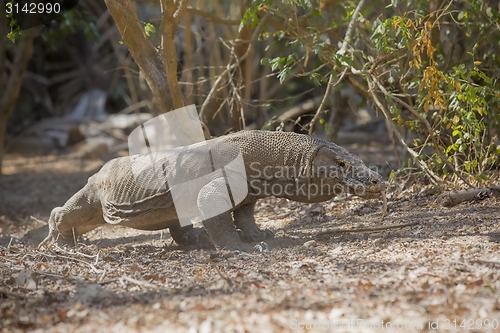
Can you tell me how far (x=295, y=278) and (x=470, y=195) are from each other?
245 centimetres

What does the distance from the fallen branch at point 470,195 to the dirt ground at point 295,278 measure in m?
0.07

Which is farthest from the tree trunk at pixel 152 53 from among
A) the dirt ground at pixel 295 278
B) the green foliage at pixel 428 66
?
the dirt ground at pixel 295 278

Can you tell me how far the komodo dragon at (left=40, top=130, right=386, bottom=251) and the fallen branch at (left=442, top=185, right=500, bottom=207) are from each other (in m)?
1.25

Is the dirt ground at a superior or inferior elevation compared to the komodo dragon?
inferior

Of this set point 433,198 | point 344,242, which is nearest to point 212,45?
point 433,198

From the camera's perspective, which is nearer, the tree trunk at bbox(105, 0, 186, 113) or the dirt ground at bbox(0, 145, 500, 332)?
the dirt ground at bbox(0, 145, 500, 332)

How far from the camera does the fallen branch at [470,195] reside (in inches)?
238

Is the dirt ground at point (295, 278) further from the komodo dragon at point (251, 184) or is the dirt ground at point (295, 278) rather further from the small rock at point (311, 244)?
the komodo dragon at point (251, 184)

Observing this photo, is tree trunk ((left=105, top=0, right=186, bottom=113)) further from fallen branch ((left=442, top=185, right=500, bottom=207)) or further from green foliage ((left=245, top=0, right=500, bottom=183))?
fallen branch ((left=442, top=185, right=500, bottom=207))

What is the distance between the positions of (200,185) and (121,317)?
6.56ft

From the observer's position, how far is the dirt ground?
3.49 metres

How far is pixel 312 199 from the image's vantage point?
214 inches

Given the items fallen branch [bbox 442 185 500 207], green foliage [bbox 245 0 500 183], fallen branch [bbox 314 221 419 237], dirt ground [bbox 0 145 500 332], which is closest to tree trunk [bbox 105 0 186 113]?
green foliage [bbox 245 0 500 183]

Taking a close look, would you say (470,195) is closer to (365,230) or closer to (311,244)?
(365,230)
